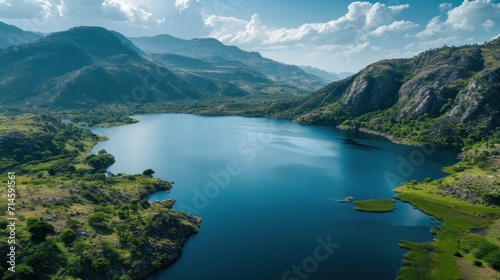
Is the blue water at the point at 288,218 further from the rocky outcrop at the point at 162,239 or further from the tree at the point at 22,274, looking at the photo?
the tree at the point at 22,274

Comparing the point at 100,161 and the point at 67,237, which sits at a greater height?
the point at 67,237

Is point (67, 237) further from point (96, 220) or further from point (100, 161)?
point (100, 161)

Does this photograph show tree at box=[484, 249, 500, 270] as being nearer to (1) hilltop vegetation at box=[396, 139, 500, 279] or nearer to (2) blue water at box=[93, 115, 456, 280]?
(1) hilltop vegetation at box=[396, 139, 500, 279]

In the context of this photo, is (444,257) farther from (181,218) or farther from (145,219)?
(145,219)

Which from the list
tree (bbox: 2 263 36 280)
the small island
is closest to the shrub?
tree (bbox: 2 263 36 280)

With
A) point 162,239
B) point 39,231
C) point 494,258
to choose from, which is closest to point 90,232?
point 39,231

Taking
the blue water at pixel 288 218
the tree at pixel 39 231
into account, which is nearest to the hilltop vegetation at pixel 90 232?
the tree at pixel 39 231
